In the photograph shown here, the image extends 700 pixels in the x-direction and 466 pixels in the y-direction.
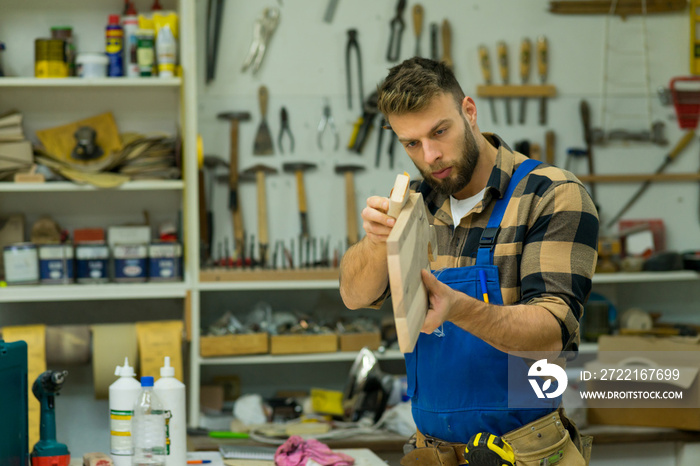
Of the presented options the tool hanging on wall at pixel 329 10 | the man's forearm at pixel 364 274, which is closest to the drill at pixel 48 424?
the man's forearm at pixel 364 274

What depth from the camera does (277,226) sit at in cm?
363

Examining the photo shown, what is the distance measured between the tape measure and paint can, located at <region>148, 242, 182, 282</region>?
6.42 ft

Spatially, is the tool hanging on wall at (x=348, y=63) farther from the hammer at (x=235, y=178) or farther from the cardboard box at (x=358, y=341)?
the cardboard box at (x=358, y=341)

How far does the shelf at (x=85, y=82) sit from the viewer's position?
3061mm

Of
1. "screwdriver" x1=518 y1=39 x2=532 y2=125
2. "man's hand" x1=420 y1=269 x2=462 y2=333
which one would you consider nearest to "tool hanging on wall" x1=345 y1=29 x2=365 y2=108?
"screwdriver" x1=518 y1=39 x2=532 y2=125

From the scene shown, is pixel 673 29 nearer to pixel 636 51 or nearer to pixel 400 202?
pixel 636 51

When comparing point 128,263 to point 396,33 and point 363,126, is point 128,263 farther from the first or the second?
point 396,33

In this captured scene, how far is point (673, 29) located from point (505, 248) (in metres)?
2.93

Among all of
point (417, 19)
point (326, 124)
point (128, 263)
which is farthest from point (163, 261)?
point (417, 19)

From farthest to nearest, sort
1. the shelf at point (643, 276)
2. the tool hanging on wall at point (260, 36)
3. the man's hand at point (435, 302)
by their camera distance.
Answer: the tool hanging on wall at point (260, 36), the shelf at point (643, 276), the man's hand at point (435, 302)

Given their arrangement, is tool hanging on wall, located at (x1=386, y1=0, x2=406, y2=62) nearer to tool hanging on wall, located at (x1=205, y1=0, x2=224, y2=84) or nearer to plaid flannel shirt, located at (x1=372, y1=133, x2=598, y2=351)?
tool hanging on wall, located at (x1=205, y1=0, x2=224, y2=84)

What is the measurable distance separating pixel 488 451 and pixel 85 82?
7.76 ft

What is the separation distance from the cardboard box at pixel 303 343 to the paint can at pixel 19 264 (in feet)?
3.48

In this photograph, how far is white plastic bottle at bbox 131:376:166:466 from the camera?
1.71 m
